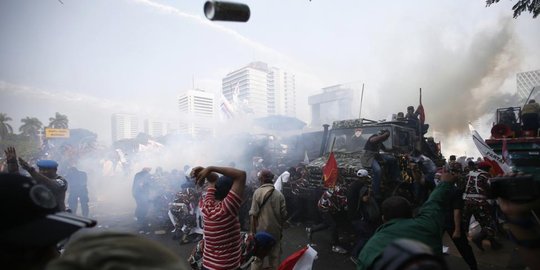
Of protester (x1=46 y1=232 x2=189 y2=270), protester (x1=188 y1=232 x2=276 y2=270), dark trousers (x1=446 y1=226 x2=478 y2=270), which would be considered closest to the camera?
protester (x1=46 y1=232 x2=189 y2=270)

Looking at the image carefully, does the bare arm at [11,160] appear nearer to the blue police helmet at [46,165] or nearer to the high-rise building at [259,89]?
the blue police helmet at [46,165]

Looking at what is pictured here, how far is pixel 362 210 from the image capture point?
20.2ft

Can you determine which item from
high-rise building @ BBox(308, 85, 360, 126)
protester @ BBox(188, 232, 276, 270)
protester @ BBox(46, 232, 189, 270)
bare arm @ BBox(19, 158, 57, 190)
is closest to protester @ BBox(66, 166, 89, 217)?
bare arm @ BBox(19, 158, 57, 190)

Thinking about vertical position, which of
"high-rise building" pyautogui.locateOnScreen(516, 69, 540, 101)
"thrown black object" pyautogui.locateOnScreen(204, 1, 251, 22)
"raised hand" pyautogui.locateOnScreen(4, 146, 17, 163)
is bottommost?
"raised hand" pyautogui.locateOnScreen(4, 146, 17, 163)

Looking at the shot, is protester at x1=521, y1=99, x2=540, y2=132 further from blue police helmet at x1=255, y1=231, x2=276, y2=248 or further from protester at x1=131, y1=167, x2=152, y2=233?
protester at x1=131, y1=167, x2=152, y2=233

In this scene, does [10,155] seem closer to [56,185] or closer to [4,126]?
[56,185]

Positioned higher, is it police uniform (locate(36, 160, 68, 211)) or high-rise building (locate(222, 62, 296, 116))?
high-rise building (locate(222, 62, 296, 116))

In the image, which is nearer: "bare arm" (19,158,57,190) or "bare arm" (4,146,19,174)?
"bare arm" (19,158,57,190)

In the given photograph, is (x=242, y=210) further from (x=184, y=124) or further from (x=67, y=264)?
(x=184, y=124)

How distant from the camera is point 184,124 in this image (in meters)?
26.4

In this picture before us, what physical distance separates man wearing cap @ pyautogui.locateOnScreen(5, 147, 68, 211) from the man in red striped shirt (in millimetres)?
3011

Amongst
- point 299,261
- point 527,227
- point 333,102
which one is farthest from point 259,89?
point 527,227

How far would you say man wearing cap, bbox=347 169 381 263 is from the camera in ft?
18.7

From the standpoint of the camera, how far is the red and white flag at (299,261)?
3.29 meters
